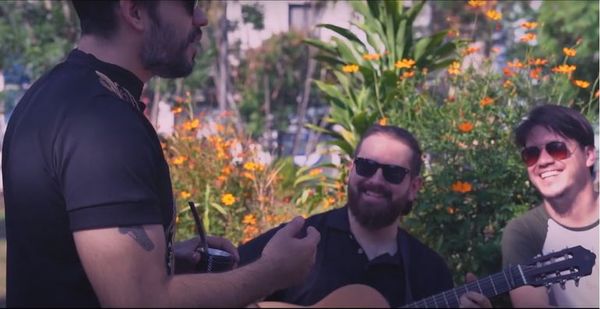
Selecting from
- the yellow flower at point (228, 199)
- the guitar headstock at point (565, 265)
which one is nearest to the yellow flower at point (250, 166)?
the yellow flower at point (228, 199)

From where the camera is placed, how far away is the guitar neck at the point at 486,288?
2539 mm

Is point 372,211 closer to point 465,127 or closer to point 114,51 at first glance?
point 465,127

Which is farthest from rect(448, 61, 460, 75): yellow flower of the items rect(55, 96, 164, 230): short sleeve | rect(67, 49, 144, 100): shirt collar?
rect(55, 96, 164, 230): short sleeve

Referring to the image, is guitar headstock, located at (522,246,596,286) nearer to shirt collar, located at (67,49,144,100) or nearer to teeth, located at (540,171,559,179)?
teeth, located at (540,171,559,179)

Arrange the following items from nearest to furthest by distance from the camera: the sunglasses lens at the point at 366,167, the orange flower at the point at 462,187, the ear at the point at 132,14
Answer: the ear at the point at 132,14, the sunglasses lens at the point at 366,167, the orange flower at the point at 462,187

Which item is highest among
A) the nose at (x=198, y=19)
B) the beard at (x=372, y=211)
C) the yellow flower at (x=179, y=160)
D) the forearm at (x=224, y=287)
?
the nose at (x=198, y=19)

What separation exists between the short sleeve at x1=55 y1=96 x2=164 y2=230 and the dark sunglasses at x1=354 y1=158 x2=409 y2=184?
1871mm

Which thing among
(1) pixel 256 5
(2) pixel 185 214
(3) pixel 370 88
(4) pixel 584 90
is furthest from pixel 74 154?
(1) pixel 256 5

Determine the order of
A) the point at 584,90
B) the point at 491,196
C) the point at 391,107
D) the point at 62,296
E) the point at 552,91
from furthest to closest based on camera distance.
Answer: the point at 584,90
the point at 391,107
the point at 552,91
the point at 491,196
the point at 62,296

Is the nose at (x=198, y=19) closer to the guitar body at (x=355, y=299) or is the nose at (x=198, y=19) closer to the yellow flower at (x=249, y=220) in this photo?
the guitar body at (x=355, y=299)

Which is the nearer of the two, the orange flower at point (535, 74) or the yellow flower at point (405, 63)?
the orange flower at point (535, 74)

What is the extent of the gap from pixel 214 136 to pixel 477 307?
3.17 meters

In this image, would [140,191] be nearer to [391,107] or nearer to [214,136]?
[391,107]

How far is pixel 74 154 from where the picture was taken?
1372 millimetres
